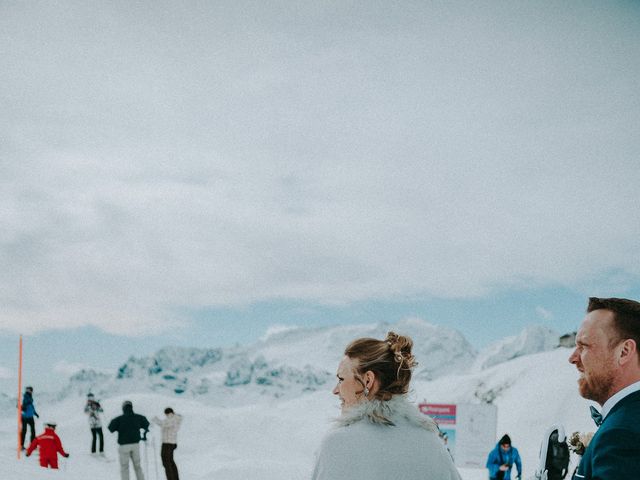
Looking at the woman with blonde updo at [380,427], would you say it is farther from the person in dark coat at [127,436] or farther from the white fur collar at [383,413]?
the person in dark coat at [127,436]

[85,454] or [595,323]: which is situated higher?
[595,323]

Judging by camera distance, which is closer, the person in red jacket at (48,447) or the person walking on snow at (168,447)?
the person walking on snow at (168,447)

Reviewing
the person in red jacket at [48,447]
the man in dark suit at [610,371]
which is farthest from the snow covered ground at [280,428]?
the man in dark suit at [610,371]

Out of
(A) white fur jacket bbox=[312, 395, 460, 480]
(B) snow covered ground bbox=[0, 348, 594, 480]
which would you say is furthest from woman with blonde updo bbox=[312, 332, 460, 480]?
(B) snow covered ground bbox=[0, 348, 594, 480]

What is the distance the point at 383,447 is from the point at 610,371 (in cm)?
82

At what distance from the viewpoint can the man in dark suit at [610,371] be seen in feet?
6.30

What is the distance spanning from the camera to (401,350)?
8.23ft

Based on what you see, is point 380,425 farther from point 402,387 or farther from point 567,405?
point 567,405

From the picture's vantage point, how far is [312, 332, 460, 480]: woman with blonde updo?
7.64ft

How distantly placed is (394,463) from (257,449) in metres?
28.2

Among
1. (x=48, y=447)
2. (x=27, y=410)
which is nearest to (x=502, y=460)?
(x=48, y=447)

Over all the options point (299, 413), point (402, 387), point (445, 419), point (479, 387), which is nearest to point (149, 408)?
point (299, 413)

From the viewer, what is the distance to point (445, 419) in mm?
15133

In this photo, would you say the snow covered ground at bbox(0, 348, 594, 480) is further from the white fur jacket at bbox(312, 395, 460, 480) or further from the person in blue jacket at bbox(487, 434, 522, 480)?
the white fur jacket at bbox(312, 395, 460, 480)
